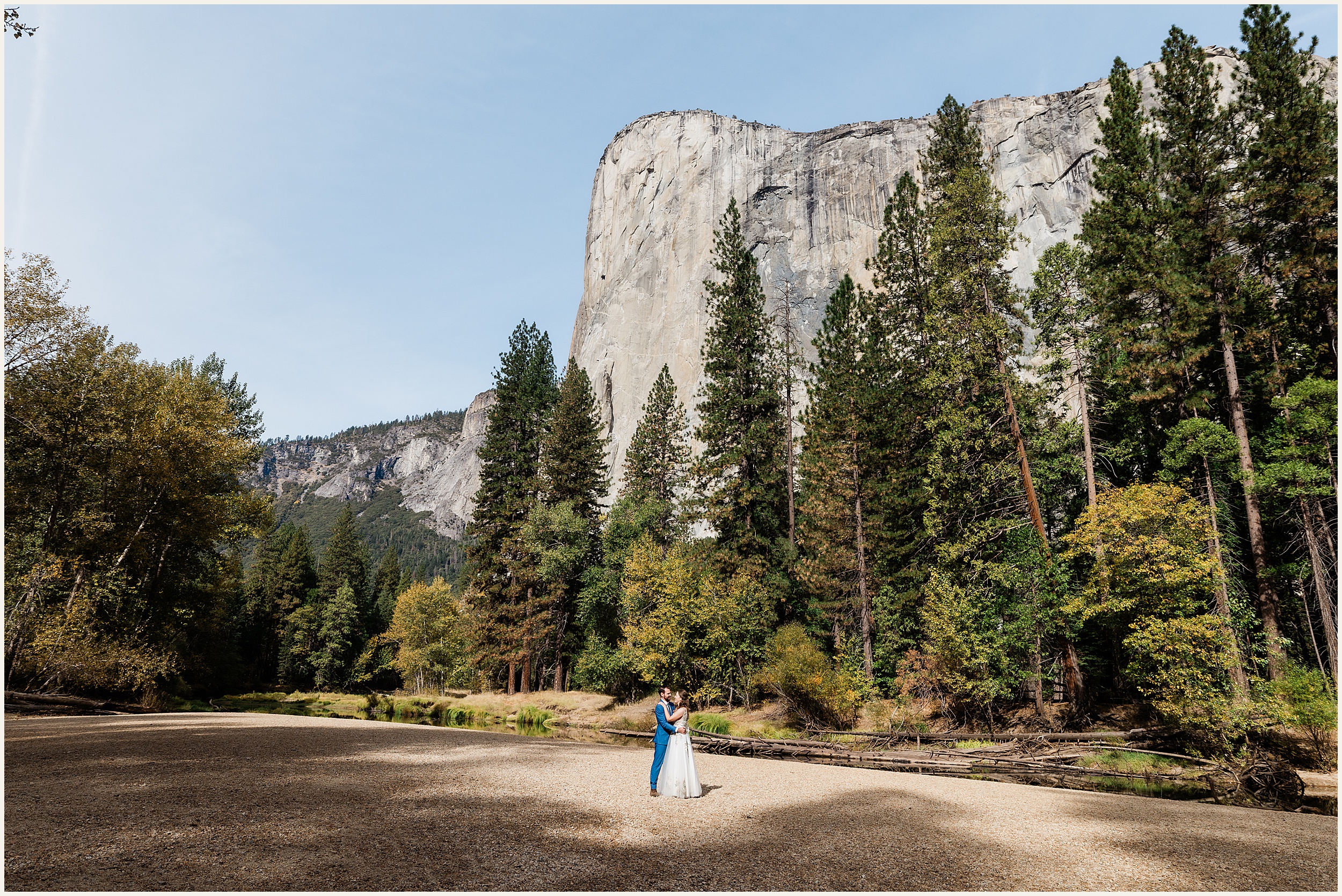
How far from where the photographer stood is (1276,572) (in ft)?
61.3

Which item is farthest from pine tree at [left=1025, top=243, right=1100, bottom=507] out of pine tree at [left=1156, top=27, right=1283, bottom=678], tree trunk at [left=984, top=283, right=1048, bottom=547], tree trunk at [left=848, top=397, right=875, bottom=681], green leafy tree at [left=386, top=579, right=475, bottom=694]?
green leafy tree at [left=386, top=579, right=475, bottom=694]

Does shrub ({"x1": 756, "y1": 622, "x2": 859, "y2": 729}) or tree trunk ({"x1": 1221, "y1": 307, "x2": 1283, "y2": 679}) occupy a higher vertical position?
Result: tree trunk ({"x1": 1221, "y1": 307, "x2": 1283, "y2": 679})

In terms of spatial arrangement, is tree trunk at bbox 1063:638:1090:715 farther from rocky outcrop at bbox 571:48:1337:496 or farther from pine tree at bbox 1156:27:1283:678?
rocky outcrop at bbox 571:48:1337:496

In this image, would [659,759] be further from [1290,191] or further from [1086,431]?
[1290,191]

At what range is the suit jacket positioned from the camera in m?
9.81

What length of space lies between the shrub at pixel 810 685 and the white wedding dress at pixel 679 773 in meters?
13.4

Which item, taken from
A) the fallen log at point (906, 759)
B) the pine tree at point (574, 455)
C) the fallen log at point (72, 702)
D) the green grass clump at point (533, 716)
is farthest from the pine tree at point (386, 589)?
the fallen log at point (906, 759)

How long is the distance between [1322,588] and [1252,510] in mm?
2477

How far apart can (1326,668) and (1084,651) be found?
6363mm

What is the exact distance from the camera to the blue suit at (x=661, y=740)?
9.82m

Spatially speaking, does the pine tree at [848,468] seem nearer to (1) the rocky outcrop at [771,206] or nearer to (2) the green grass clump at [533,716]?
(2) the green grass clump at [533,716]

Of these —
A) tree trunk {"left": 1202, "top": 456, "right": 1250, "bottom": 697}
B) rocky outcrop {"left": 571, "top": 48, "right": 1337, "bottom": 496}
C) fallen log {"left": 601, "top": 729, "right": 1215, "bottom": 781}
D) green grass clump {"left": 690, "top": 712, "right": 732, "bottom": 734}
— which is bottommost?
green grass clump {"left": 690, "top": 712, "right": 732, "bottom": 734}

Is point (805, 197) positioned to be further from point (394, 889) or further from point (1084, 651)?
point (394, 889)

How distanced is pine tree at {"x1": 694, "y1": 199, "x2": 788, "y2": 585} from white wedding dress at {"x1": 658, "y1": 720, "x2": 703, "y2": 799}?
761 inches
